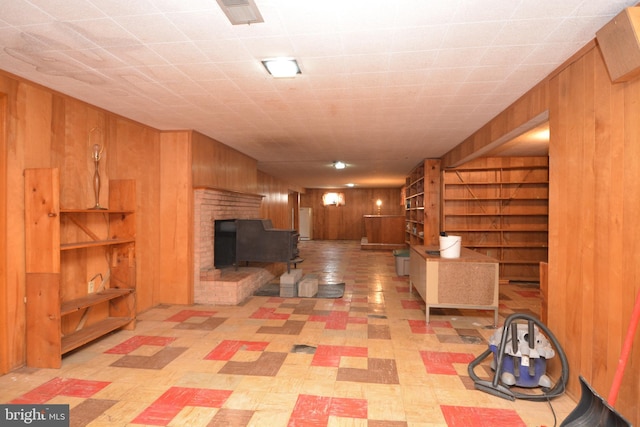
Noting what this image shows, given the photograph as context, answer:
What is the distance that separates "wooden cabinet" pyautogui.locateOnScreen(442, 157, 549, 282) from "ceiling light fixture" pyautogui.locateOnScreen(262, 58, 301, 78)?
481 cm

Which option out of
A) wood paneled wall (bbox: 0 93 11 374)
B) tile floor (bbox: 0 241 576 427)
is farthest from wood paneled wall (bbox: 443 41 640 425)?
wood paneled wall (bbox: 0 93 11 374)

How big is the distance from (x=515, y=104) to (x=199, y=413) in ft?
12.5

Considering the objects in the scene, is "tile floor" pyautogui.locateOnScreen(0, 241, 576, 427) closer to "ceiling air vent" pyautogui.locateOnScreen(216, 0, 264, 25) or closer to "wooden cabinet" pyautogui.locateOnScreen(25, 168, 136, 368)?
"wooden cabinet" pyautogui.locateOnScreen(25, 168, 136, 368)

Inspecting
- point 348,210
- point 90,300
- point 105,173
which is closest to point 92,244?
point 90,300

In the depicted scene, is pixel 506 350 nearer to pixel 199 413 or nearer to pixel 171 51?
pixel 199 413

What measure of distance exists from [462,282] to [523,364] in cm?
137

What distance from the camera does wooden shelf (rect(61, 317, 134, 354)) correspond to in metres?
3.07

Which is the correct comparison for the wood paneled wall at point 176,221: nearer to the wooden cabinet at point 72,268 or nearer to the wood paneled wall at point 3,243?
the wooden cabinet at point 72,268

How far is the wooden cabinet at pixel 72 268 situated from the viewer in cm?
290

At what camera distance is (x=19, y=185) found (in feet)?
9.55

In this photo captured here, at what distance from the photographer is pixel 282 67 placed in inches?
107

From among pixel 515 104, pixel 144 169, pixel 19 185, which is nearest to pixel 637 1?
pixel 515 104

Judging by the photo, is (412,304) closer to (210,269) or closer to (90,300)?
(210,269)

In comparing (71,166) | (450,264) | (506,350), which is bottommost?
(506,350)
